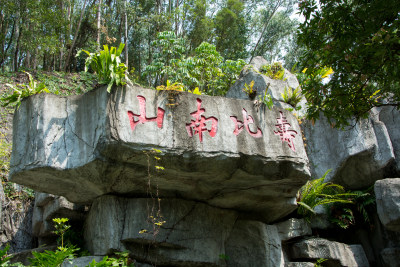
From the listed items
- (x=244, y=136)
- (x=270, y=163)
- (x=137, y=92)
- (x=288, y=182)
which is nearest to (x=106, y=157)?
(x=137, y=92)

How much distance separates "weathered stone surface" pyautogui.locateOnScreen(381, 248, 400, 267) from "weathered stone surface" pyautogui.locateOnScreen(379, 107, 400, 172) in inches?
64.5

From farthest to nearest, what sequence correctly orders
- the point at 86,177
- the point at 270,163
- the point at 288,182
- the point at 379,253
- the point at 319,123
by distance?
the point at 319,123 < the point at 379,253 < the point at 288,182 < the point at 270,163 < the point at 86,177

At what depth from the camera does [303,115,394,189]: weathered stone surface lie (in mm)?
7051

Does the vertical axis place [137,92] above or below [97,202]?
above

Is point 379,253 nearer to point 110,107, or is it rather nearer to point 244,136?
point 244,136

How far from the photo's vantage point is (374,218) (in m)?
6.99

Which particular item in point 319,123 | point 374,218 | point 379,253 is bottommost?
point 379,253

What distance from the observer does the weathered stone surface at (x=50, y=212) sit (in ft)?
19.4

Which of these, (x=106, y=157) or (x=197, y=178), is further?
(x=197, y=178)

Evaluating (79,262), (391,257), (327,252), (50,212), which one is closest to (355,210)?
(391,257)

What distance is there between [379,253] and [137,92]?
5227mm

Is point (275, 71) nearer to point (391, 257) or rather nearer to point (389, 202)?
point (389, 202)

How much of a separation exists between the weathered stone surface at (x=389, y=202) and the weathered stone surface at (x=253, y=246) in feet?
5.62

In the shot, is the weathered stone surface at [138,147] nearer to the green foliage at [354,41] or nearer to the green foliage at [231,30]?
the green foliage at [354,41]
